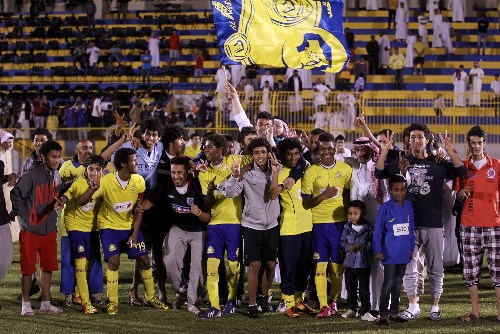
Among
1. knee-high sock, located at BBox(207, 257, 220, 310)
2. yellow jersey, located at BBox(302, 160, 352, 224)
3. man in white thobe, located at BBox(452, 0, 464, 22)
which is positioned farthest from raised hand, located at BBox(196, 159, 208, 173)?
man in white thobe, located at BBox(452, 0, 464, 22)

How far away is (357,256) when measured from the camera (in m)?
11.5

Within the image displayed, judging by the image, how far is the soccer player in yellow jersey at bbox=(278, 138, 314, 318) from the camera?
11.7m

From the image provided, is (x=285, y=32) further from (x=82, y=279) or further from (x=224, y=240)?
(x=82, y=279)

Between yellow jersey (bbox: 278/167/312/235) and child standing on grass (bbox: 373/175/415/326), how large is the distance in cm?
86

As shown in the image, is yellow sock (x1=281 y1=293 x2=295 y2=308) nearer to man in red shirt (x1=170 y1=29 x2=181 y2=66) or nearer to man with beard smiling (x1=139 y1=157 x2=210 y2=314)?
man with beard smiling (x1=139 y1=157 x2=210 y2=314)

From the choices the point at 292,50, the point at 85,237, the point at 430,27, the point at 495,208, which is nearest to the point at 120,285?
the point at 85,237

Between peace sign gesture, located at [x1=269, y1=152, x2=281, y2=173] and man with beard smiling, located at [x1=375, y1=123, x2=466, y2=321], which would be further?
man with beard smiling, located at [x1=375, y1=123, x2=466, y2=321]

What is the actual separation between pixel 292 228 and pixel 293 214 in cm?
15

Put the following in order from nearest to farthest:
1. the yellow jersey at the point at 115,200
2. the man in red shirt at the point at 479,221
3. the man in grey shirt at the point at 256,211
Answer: the man in red shirt at the point at 479,221, the man in grey shirt at the point at 256,211, the yellow jersey at the point at 115,200

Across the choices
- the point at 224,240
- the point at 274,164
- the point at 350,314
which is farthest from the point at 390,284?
the point at 224,240

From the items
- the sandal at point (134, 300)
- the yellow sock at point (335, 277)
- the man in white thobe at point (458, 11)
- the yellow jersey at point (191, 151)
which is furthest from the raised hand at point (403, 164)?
the man in white thobe at point (458, 11)

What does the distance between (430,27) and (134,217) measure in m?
25.7

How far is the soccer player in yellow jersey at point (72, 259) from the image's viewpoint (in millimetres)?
12148

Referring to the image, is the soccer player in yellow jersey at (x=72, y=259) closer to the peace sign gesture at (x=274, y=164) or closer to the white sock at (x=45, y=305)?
the white sock at (x=45, y=305)
